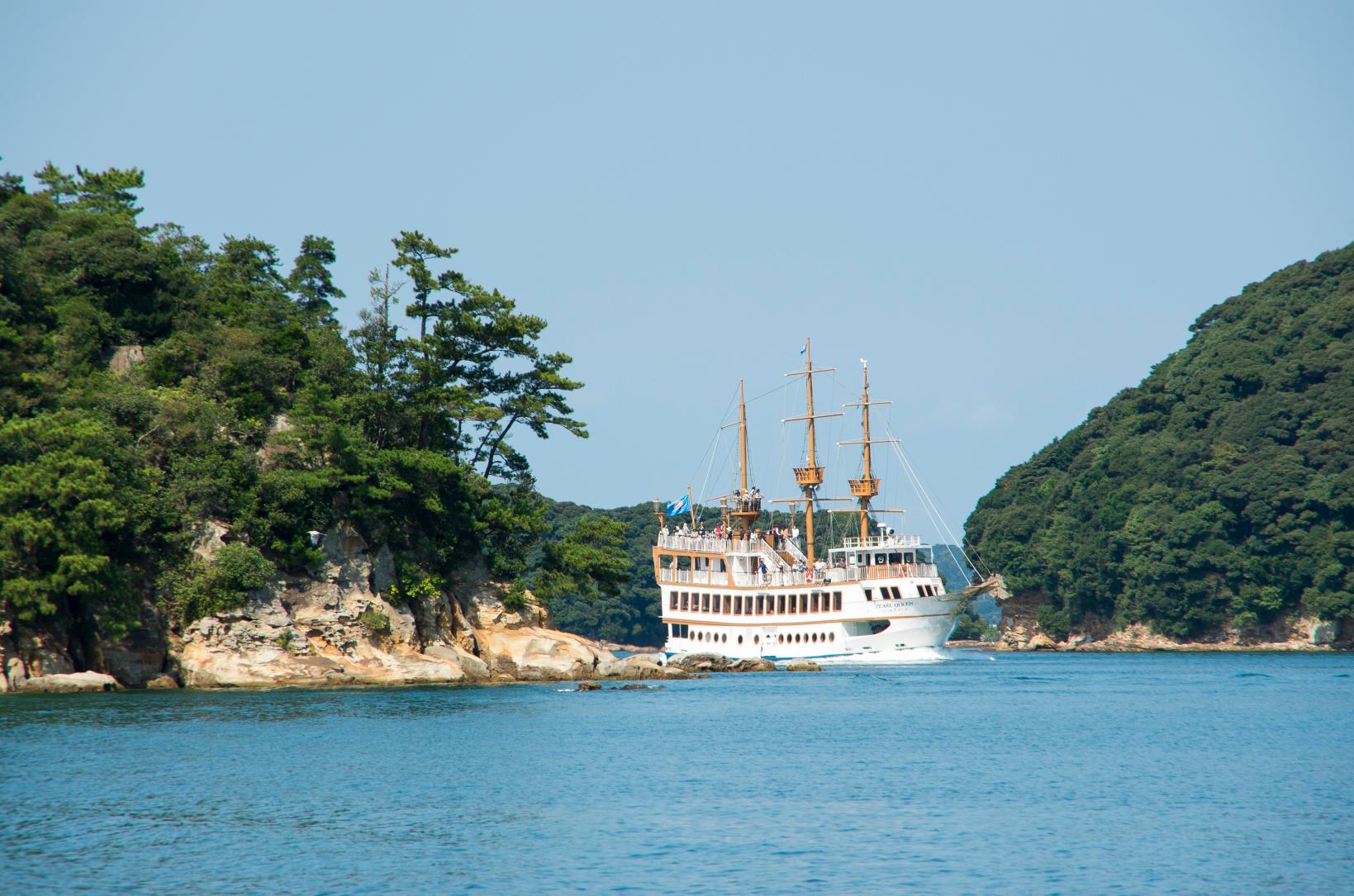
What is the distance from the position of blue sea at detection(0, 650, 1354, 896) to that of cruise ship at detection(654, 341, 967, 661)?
22.8 meters

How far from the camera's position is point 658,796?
2572cm

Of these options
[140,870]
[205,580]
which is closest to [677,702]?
[205,580]

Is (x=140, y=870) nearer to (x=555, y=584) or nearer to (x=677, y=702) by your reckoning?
(x=677, y=702)

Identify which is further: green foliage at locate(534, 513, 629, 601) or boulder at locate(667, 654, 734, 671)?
boulder at locate(667, 654, 734, 671)

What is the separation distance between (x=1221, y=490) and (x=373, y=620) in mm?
70917

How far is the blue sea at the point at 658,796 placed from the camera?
749 inches

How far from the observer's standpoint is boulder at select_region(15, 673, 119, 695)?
3991cm

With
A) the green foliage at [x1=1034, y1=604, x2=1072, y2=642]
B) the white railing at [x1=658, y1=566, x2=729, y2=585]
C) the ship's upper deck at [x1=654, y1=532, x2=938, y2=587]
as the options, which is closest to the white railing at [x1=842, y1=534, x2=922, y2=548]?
the ship's upper deck at [x1=654, y1=532, x2=938, y2=587]

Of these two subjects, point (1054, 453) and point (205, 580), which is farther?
point (1054, 453)

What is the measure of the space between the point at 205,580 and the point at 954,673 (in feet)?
125

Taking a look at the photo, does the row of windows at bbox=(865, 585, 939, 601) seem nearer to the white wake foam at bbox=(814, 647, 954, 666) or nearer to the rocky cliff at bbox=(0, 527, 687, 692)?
the white wake foam at bbox=(814, 647, 954, 666)

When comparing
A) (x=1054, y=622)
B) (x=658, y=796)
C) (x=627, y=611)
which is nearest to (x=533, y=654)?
(x=658, y=796)

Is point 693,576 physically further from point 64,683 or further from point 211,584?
point 64,683

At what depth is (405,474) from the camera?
2015 inches
